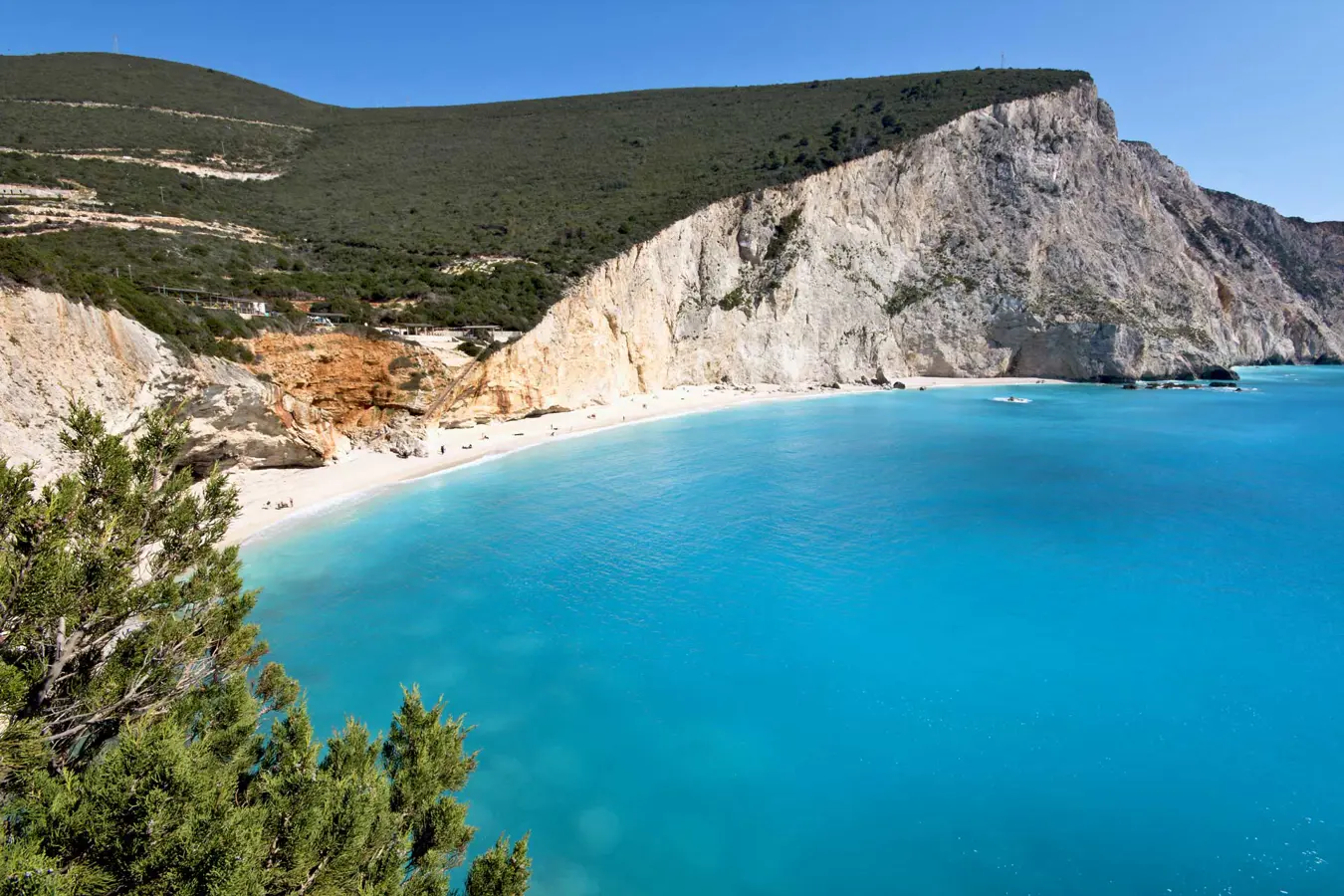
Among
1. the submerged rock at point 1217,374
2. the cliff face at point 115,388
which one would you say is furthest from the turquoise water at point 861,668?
the submerged rock at point 1217,374

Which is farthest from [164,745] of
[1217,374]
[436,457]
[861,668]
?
[1217,374]

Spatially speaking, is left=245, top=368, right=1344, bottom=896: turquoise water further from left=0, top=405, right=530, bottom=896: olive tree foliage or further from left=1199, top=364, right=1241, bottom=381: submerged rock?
left=1199, top=364, right=1241, bottom=381: submerged rock

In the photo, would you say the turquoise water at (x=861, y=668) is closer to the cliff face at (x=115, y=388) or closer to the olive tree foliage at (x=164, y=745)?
the olive tree foliage at (x=164, y=745)

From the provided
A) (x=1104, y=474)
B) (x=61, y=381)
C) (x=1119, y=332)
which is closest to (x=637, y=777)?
(x=61, y=381)

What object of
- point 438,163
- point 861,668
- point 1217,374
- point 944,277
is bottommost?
point 861,668

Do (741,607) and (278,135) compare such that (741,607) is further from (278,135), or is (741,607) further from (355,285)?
(278,135)

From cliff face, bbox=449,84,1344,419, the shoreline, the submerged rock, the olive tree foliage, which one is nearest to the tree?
the olive tree foliage

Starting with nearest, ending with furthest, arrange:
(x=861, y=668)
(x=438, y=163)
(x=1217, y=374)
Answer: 1. (x=861, y=668)
2. (x=438, y=163)
3. (x=1217, y=374)

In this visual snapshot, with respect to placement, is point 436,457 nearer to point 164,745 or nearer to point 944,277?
point 164,745
